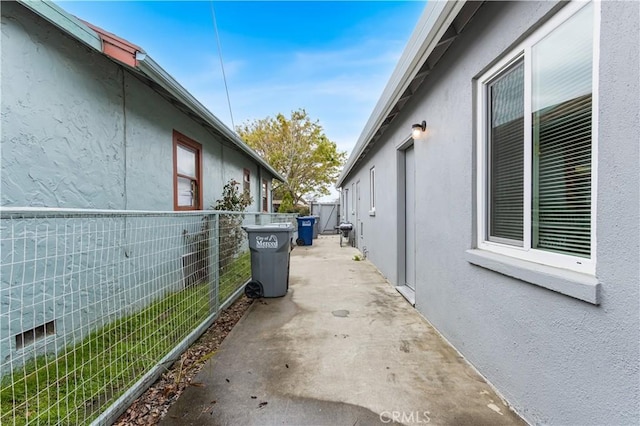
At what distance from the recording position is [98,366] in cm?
241

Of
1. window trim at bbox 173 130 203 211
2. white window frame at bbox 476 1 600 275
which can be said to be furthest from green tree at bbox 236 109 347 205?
white window frame at bbox 476 1 600 275

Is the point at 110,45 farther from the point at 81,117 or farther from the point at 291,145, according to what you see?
the point at 291,145

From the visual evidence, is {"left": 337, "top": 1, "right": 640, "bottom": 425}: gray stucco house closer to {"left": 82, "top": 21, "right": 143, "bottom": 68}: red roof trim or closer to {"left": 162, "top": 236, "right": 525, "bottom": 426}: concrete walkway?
{"left": 162, "top": 236, "right": 525, "bottom": 426}: concrete walkway

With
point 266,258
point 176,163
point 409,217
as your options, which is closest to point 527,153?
point 409,217

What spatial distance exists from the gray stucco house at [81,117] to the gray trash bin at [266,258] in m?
1.75

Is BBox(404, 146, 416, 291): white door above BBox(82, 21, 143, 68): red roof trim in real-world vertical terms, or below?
below

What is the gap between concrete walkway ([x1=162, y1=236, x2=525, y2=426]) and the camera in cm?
208

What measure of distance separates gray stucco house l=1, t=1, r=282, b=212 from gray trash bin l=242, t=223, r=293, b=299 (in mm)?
1753

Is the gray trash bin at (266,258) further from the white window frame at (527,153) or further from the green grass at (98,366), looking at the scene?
the white window frame at (527,153)

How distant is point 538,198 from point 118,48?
15.1ft

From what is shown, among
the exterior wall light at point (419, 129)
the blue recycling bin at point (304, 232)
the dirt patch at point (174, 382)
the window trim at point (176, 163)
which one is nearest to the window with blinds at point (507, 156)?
the exterior wall light at point (419, 129)

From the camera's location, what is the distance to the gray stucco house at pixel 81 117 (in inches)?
105

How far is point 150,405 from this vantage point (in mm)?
Answer: 2217

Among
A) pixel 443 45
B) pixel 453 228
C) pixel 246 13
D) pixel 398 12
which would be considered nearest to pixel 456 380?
pixel 453 228
